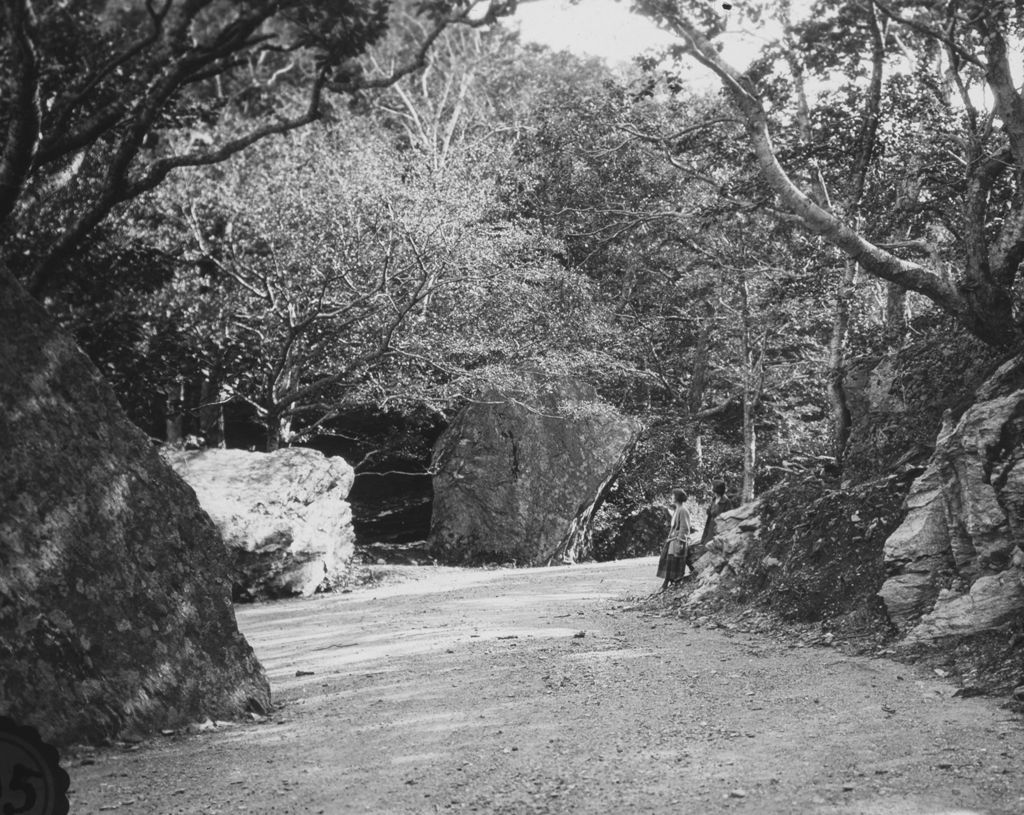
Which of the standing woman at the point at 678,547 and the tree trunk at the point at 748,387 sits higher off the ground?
the tree trunk at the point at 748,387

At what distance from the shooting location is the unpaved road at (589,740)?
4.46m

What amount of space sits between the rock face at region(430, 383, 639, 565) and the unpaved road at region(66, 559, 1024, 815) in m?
11.9

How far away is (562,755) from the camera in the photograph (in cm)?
519

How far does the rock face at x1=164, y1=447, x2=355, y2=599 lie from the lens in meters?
14.1

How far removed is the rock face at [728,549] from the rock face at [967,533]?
8.93 feet

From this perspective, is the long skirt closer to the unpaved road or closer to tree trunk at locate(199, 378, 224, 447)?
the unpaved road

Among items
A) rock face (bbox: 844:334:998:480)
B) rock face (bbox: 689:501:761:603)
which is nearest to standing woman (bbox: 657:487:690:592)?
rock face (bbox: 689:501:761:603)

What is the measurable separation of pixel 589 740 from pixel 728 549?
19.9 ft

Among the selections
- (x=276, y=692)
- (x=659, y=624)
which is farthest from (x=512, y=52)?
(x=276, y=692)

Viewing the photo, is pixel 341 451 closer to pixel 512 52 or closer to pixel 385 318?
pixel 385 318

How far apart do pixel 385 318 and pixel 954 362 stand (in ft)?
36.0

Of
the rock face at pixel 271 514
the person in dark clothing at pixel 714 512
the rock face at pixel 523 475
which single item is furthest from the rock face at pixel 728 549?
the rock face at pixel 523 475

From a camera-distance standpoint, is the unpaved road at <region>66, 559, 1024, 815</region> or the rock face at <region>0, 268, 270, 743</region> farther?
the rock face at <region>0, 268, 270, 743</region>

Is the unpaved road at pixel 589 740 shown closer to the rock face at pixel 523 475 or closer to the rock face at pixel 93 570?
the rock face at pixel 93 570
